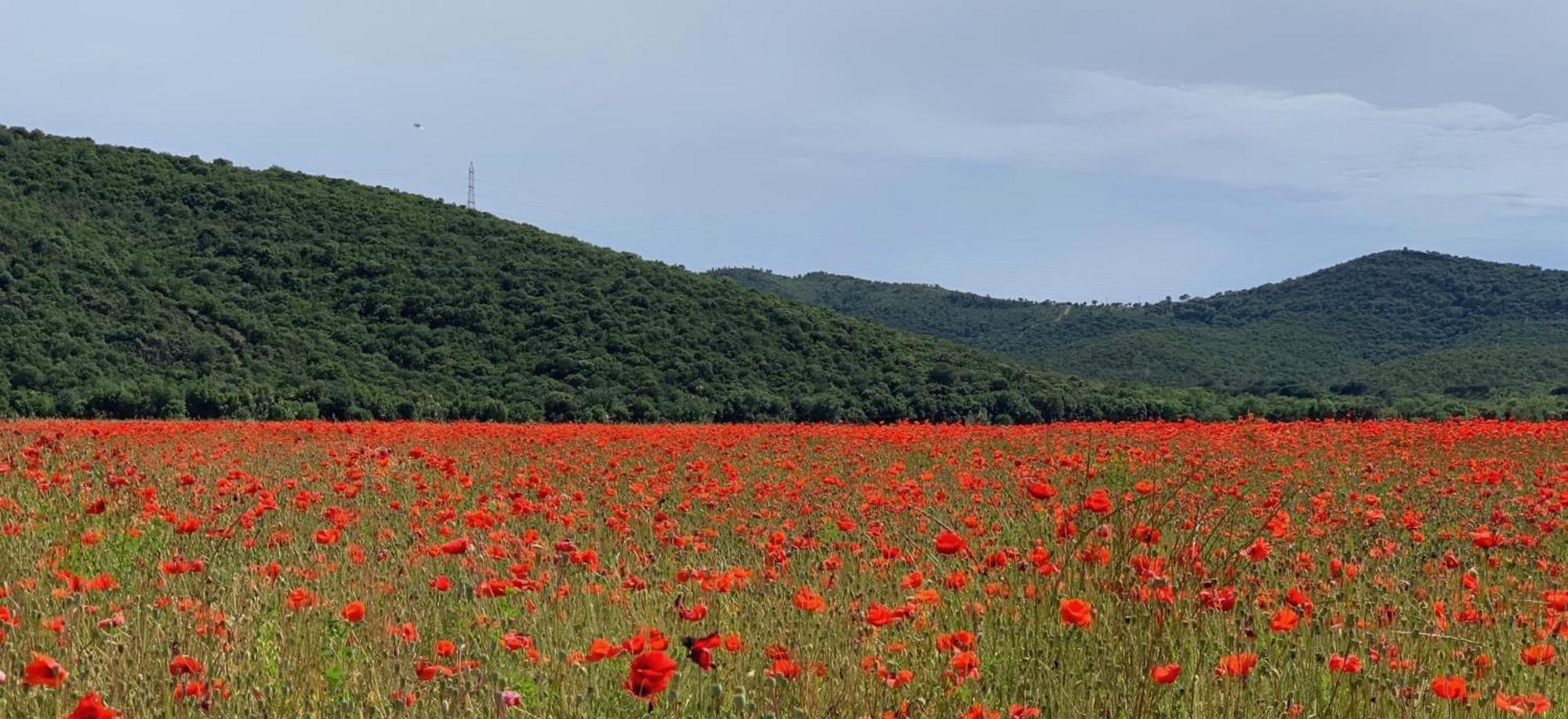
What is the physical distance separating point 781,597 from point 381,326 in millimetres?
36162

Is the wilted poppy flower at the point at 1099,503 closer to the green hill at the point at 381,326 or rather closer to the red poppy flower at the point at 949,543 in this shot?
the red poppy flower at the point at 949,543

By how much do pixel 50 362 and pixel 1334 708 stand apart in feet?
105

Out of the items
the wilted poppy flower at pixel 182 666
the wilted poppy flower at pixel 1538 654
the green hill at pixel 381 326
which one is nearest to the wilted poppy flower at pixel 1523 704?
the wilted poppy flower at pixel 1538 654

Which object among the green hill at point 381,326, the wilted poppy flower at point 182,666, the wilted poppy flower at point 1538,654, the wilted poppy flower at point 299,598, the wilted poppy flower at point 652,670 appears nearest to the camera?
the wilted poppy flower at point 652,670

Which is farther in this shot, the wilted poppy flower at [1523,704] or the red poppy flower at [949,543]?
the red poppy flower at [949,543]

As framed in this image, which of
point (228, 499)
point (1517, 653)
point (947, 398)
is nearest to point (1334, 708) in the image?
point (1517, 653)

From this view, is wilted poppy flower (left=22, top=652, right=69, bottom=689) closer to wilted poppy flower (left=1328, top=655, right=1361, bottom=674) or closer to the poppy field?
the poppy field

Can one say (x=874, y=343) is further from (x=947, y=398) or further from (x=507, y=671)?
(x=507, y=671)

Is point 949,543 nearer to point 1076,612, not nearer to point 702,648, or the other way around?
point 1076,612

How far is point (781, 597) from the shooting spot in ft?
14.3

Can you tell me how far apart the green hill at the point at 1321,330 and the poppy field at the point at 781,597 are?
38.6m

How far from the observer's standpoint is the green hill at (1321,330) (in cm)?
4612

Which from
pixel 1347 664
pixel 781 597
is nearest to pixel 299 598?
pixel 781 597

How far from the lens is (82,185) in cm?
4472
